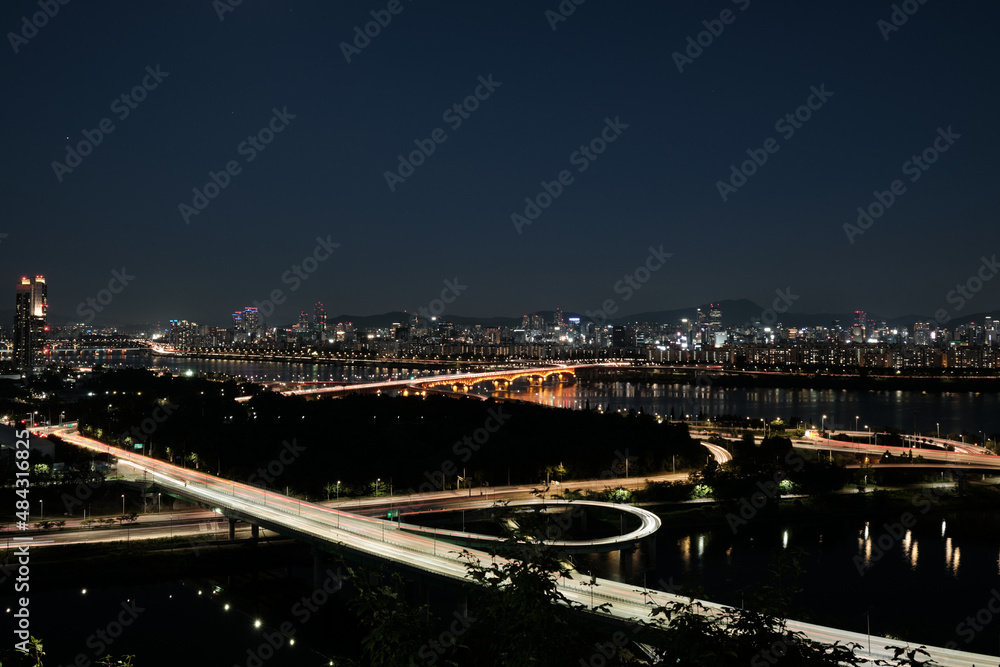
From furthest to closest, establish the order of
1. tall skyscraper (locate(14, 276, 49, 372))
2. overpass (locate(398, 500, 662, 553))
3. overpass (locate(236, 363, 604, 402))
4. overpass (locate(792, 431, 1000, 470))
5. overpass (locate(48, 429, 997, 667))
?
tall skyscraper (locate(14, 276, 49, 372)) → overpass (locate(236, 363, 604, 402)) → overpass (locate(792, 431, 1000, 470)) → overpass (locate(398, 500, 662, 553)) → overpass (locate(48, 429, 997, 667))

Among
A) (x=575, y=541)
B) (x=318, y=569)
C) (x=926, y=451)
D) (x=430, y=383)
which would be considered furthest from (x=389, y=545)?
(x=430, y=383)

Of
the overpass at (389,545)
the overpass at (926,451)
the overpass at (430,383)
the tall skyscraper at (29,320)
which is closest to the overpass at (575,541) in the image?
the overpass at (389,545)

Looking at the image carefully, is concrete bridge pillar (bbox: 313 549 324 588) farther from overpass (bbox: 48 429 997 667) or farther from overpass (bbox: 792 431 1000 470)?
overpass (bbox: 792 431 1000 470)

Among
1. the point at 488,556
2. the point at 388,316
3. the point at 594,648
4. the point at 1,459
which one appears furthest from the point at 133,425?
the point at 388,316

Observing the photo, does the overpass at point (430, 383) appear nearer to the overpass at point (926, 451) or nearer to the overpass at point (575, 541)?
the overpass at point (575, 541)

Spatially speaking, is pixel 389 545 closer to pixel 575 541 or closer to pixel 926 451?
pixel 575 541

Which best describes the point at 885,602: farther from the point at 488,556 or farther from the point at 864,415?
the point at 864,415

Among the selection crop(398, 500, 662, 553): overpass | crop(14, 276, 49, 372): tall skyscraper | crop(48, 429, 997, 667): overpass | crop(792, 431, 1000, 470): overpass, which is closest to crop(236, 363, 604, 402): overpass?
crop(48, 429, 997, 667): overpass
